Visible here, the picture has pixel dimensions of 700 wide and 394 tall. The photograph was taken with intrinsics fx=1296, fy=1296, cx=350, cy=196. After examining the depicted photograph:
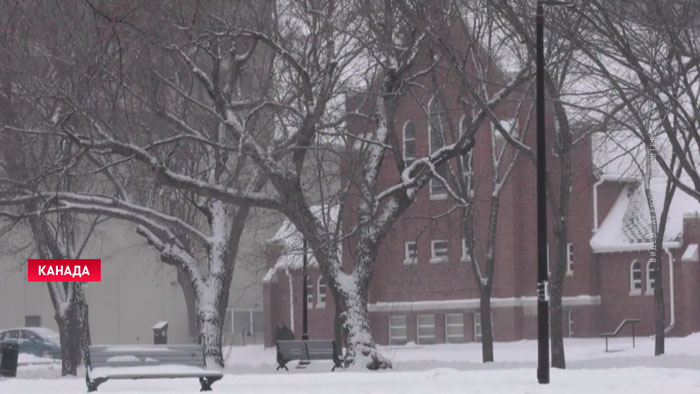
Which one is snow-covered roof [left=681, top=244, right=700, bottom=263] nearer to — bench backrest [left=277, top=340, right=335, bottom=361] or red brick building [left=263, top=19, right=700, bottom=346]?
red brick building [left=263, top=19, right=700, bottom=346]

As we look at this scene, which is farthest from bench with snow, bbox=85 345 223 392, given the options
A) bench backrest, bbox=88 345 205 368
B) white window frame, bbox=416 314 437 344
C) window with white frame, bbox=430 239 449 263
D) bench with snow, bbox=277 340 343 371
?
white window frame, bbox=416 314 437 344

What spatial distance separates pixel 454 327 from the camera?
58.4 m

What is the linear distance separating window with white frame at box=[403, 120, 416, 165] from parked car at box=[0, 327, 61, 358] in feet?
57.2

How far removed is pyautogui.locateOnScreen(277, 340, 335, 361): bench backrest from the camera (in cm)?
3347

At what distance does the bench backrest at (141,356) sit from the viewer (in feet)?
75.7

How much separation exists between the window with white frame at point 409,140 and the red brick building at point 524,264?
10cm

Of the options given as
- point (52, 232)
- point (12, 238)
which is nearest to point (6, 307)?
point (12, 238)

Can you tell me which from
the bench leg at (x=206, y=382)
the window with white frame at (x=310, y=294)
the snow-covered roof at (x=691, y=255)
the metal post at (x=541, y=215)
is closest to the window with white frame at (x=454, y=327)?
the window with white frame at (x=310, y=294)

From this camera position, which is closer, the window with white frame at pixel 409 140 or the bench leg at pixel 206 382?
the bench leg at pixel 206 382

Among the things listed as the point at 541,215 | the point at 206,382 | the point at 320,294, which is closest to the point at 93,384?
the point at 206,382

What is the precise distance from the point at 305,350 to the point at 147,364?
10.7 metres

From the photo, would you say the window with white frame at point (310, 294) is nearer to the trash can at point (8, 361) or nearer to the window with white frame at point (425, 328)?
the window with white frame at point (425, 328)

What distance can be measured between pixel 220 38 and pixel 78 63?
4.23 m

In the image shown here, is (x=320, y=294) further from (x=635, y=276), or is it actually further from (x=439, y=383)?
(x=439, y=383)
